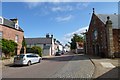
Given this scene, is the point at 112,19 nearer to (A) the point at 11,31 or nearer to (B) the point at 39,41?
(A) the point at 11,31

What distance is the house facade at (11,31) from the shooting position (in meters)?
34.3

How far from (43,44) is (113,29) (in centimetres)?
3375

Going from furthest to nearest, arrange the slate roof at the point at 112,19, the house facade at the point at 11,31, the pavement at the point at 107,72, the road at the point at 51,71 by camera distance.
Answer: the slate roof at the point at 112,19, the house facade at the point at 11,31, the road at the point at 51,71, the pavement at the point at 107,72

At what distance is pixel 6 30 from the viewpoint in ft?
116

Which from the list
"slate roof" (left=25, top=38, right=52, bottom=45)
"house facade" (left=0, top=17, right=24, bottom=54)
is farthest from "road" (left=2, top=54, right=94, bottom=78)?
"slate roof" (left=25, top=38, right=52, bottom=45)

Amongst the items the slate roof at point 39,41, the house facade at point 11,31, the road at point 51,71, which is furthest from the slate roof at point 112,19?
the slate roof at point 39,41

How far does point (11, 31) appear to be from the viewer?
A: 123 feet

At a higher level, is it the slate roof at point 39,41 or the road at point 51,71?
the slate roof at point 39,41

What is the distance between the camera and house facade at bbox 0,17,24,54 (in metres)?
34.3

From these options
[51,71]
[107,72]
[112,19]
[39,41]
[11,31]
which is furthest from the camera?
[39,41]

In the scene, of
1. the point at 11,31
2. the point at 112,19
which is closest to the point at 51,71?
the point at 11,31

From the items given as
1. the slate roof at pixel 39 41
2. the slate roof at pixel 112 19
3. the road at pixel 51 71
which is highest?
the slate roof at pixel 112 19

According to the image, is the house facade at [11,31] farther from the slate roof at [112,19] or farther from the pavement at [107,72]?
the pavement at [107,72]

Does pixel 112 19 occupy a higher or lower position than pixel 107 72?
higher
